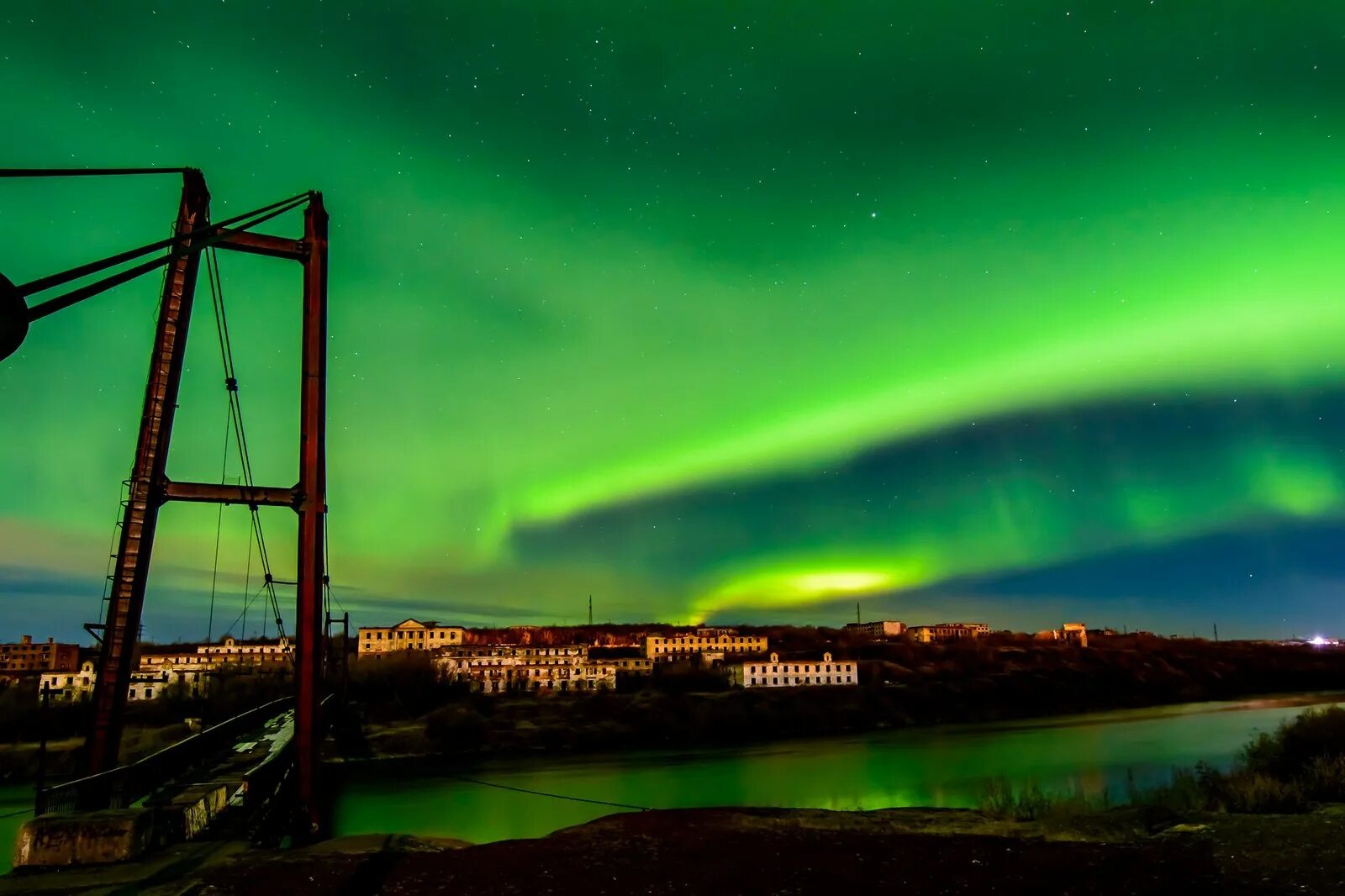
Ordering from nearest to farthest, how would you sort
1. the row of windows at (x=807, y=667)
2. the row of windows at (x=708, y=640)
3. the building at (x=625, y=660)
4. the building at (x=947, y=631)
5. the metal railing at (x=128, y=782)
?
the metal railing at (x=128, y=782) < the row of windows at (x=807, y=667) < the building at (x=625, y=660) < the row of windows at (x=708, y=640) < the building at (x=947, y=631)

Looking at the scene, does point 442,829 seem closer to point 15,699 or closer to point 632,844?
point 632,844

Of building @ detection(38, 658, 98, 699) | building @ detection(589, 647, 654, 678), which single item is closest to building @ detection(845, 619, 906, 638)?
building @ detection(589, 647, 654, 678)

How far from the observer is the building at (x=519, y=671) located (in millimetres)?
81938

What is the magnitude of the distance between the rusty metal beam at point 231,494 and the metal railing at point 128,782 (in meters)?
4.70

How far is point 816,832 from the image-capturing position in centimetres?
1427

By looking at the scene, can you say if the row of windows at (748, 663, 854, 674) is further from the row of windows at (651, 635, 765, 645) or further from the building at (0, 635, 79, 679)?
the building at (0, 635, 79, 679)

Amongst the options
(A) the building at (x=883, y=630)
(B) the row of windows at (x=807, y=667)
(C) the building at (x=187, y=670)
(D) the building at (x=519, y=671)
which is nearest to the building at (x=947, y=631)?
(A) the building at (x=883, y=630)

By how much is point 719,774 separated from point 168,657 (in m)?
74.1

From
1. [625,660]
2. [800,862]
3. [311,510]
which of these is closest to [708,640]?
[625,660]

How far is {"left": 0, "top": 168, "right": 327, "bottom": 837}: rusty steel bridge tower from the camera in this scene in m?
15.0

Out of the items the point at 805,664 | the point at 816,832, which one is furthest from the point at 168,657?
the point at 816,832

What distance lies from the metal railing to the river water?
33.8 feet

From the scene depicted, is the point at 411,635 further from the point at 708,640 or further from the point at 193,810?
the point at 193,810

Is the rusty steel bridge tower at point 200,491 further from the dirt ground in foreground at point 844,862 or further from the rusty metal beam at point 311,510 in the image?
the dirt ground in foreground at point 844,862
